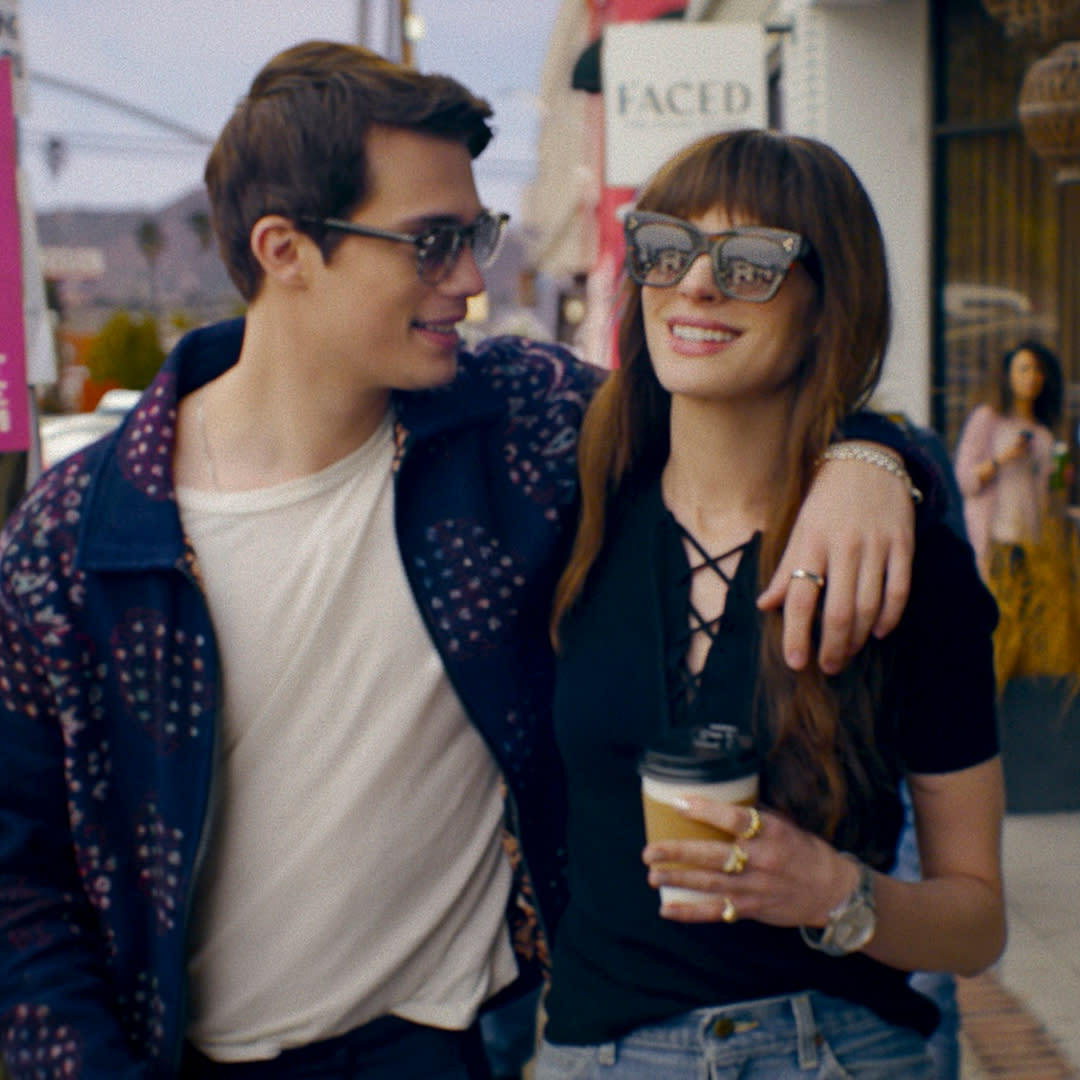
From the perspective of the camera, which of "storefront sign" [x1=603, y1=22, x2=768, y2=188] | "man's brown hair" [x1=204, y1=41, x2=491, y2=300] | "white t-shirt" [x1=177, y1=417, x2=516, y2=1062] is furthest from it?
"storefront sign" [x1=603, y1=22, x2=768, y2=188]

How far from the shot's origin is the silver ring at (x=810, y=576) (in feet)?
5.75

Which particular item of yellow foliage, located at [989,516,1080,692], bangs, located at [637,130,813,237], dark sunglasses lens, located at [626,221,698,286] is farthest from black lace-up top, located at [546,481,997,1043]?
yellow foliage, located at [989,516,1080,692]

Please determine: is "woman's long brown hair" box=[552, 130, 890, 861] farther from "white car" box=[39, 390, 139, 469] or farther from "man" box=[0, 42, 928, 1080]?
"white car" box=[39, 390, 139, 469]

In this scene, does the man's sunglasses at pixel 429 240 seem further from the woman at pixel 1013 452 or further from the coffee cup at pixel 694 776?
the woman at pixel 1013 452

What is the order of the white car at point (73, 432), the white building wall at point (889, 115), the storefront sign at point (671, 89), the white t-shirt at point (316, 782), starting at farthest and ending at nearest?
1. the white car at point (73, 432)
2. the white building wall at point (889, 115)
3. the storefront sign at point (671, 89)
4. the white t-shirt at point (316, 782)

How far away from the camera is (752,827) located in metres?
1.59

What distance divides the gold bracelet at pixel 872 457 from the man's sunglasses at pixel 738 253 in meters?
0.25

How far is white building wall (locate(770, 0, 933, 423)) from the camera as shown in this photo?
29.4 feet

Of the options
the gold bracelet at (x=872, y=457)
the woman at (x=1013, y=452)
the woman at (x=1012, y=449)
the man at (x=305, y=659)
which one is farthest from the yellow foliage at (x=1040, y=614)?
the gold bracelet at (x=872, y=457)

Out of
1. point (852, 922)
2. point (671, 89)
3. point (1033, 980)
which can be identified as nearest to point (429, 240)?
point (852, 922)

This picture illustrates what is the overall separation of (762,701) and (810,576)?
191mm

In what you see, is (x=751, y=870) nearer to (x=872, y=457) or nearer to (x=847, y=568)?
(x=847, y=568)

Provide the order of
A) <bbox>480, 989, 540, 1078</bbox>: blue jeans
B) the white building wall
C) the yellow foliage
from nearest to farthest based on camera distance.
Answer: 1. <bbox>480, 989, 540, 1078</bbox>: blue jeans
2. the yellow foliage
3. the white building wall

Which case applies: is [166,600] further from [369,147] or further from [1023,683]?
[1023,683]
